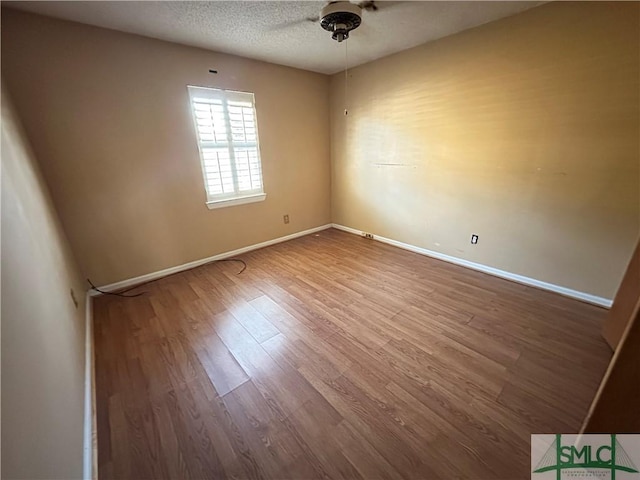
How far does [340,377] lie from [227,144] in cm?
276

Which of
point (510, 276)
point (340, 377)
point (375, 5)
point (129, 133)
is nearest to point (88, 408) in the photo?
point (340, 377)

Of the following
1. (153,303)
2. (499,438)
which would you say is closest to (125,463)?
(153,303)

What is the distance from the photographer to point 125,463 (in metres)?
1.19

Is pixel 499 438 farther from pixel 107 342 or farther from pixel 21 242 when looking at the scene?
pixel 107 342

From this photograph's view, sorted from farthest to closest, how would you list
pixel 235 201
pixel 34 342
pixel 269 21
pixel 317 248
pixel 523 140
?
pixel 317 248, pixel 235 201, pixel 523 140, pixel 269 21, pixel 34 342

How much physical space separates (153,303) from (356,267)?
208cm

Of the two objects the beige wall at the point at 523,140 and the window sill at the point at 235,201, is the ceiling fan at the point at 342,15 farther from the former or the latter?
the window sill at the point at 235,201

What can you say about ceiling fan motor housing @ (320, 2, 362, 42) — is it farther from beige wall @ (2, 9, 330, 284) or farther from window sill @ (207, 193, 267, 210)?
window sill @ (207, 193, 267, 210)

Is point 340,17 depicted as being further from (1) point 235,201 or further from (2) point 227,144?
(1) point 235,201

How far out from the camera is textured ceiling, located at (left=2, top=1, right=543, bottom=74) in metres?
1.93

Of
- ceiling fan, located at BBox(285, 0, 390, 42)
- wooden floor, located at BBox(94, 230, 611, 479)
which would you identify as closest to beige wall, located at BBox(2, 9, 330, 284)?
wooden floor, located at BBox(94, 230, 611, 479)

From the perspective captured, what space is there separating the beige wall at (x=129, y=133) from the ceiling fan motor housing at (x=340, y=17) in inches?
54.5

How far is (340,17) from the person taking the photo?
6.53 feet

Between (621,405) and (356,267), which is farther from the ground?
(621,405)
